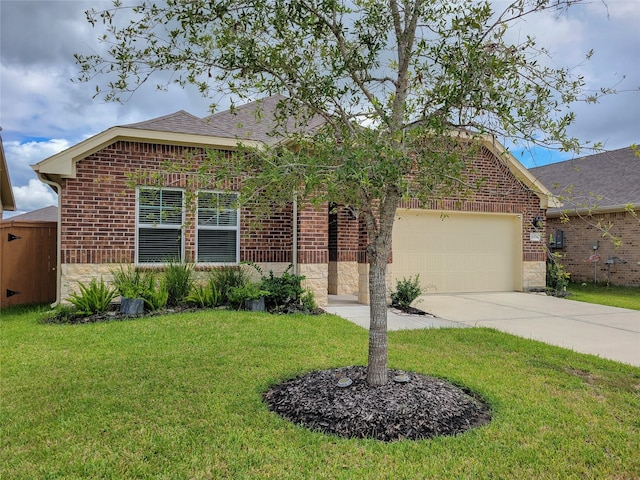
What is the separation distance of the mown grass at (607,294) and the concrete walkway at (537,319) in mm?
734

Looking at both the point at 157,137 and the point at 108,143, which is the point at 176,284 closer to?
the point at 157,137

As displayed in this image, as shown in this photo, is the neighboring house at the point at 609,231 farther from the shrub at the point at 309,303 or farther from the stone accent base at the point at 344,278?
the shrub at the point at 309,303

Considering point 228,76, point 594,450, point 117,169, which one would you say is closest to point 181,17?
point 228,76

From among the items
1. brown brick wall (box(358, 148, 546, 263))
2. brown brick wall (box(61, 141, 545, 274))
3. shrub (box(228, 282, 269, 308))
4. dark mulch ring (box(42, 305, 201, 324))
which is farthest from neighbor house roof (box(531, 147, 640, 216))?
dark mulch ring (box(42, 305, 201, 324))

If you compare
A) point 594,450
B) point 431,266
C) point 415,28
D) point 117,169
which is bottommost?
point 594,450

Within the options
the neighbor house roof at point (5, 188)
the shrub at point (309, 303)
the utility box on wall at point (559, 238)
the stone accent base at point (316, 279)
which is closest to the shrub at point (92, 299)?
the shrub at point (309, 303)

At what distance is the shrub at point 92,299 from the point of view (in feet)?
26.0

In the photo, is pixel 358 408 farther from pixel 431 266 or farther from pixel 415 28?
pixel 431 266

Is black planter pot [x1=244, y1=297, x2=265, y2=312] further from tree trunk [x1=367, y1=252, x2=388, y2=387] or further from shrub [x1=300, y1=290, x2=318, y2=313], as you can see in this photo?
tree trunk [x1=367, y1=252, x2=388, y2=387]

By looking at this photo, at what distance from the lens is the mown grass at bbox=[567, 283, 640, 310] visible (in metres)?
10.9

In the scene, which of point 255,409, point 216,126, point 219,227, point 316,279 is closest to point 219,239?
point 219,227

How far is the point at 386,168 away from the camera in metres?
2.96

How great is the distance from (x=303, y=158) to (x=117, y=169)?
6.87 meters

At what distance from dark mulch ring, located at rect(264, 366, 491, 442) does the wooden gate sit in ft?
26.3
